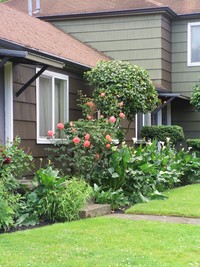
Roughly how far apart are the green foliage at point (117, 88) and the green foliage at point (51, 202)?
3.51 m

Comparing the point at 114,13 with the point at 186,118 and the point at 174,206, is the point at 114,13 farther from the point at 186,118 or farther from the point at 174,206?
the point at 174,206

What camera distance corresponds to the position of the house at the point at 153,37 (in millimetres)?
16250

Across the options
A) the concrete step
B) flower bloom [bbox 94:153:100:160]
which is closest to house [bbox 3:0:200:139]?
flower bloom [bbox 94:153:100:160]

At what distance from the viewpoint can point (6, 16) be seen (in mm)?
12516

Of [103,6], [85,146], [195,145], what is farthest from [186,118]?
[85,146]

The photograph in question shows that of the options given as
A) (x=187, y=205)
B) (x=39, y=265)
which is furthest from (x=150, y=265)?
(x=187, y=205)

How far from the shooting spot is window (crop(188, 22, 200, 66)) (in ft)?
55.5

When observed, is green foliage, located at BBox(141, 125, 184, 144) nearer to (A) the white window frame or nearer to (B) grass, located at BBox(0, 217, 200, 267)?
(A) the white window frame

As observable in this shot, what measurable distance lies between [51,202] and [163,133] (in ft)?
23.7

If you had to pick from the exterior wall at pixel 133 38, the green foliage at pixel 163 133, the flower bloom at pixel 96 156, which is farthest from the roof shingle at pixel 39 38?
the green foliage at pixel 163 133

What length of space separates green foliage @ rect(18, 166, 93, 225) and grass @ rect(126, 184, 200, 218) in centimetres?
108

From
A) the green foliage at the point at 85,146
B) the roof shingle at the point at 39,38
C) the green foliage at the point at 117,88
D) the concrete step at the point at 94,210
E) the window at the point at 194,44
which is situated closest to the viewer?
the concrete step at the point at 94,210

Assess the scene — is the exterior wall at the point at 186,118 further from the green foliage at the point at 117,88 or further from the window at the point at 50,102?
the window at the point at 50,102

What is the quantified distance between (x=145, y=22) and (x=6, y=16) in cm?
522
